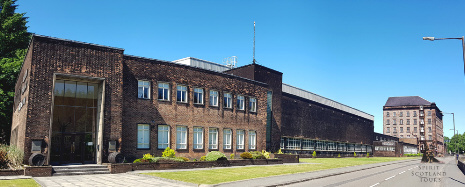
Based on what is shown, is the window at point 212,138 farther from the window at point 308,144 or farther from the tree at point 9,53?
the window at point 308,144

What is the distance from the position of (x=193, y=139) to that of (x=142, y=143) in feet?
17.7

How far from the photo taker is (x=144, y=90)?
31359 millimetres

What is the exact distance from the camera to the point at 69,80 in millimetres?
27547

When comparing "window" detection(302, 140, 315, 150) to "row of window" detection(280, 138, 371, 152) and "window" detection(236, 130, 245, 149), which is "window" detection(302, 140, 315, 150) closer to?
"row of window" detection(280, 138, 371, 152)

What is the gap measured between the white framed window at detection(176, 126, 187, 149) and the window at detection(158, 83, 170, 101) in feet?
9.42

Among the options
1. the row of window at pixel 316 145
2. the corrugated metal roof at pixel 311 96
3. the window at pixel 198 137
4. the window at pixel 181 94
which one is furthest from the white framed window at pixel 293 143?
the window at pixel 181 94

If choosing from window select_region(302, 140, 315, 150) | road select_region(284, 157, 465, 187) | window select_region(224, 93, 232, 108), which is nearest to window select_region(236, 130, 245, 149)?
window select_region(224, 93, 232, 108)

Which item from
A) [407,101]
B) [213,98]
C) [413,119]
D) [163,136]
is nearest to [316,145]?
[213,98]

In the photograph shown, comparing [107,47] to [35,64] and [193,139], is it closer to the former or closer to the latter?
[35,64]

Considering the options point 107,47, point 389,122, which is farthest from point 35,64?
point 389,122

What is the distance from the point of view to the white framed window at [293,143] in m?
53.9

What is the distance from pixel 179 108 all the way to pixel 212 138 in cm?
490

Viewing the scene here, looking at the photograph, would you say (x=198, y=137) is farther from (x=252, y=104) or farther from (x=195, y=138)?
(x=252, y=104)

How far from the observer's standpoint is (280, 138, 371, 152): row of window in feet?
176
